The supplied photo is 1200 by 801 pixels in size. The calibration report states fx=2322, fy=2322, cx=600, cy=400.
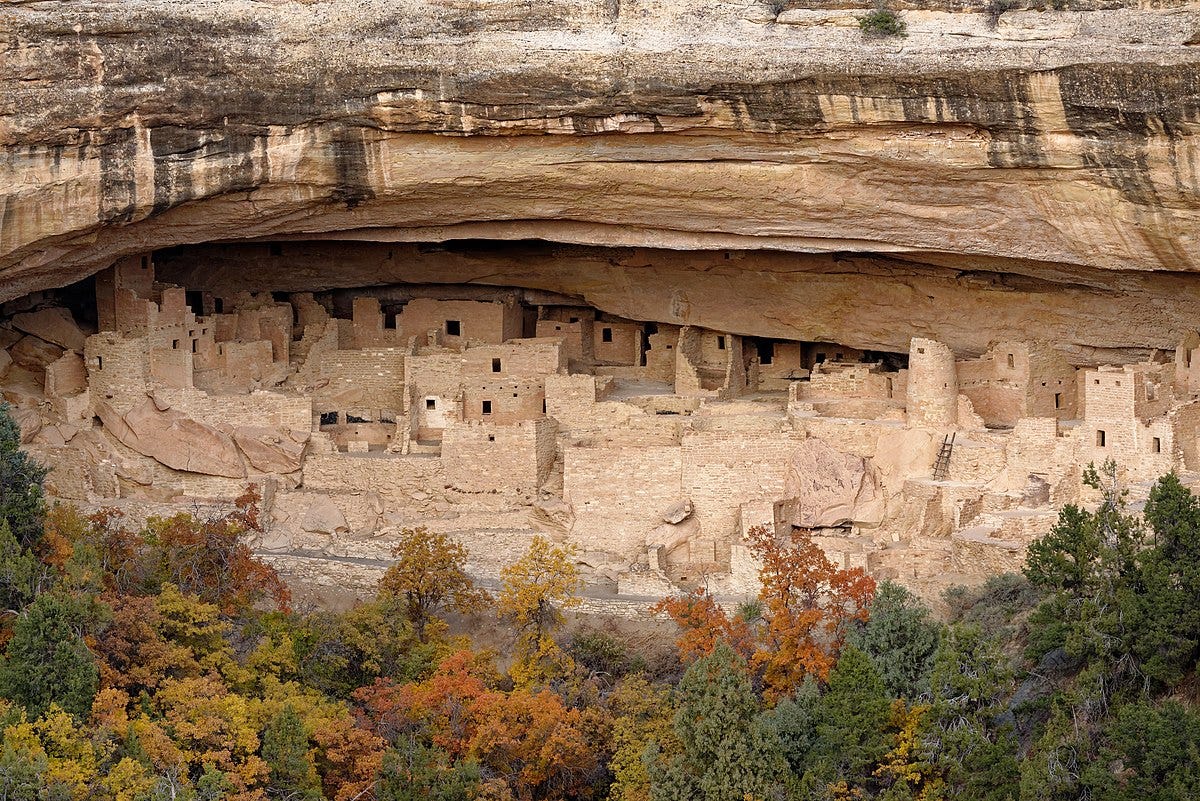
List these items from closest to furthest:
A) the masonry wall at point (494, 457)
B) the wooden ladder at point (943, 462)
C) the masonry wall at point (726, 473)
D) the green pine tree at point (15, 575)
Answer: the green pine tree at point (15, 575) → the wooden ladder at point (943, 462) → the masonry wall at point (726, 473) → the masonry wall at point (494, 457)

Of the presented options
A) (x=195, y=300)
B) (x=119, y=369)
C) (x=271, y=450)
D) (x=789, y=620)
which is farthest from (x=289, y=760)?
(x=195, y=300)

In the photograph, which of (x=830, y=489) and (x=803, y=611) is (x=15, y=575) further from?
(x=830, y=489)

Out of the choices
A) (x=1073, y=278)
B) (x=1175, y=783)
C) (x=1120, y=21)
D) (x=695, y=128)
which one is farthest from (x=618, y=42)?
(x=1175, y=783)

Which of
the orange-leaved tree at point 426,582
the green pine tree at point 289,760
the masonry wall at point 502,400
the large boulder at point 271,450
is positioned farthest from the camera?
the masonry wall at point 502,400

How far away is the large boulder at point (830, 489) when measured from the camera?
89.7 feet

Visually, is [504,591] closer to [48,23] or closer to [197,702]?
[197,702]

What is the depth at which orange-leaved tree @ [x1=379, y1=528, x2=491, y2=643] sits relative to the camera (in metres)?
26.4

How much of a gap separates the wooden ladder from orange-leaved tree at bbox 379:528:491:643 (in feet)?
18.0

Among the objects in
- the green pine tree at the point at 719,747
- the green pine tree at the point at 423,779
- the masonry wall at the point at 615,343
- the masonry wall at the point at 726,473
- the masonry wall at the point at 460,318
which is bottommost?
the green pine tree at the point at 423,779

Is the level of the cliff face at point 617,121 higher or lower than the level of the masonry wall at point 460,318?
higher

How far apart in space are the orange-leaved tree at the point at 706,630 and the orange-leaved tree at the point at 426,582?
8.39 ft

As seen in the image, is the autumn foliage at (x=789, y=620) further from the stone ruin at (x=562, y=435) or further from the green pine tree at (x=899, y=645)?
the stone ruin at (x=562, y=435)

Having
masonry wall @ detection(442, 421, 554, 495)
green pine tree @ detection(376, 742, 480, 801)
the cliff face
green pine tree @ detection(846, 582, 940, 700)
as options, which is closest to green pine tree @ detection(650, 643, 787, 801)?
green pine tree @ detection(846, 582, 940, 700)

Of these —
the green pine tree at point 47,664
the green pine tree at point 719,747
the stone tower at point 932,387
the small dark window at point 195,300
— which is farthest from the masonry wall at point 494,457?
the green pine tree at point 47,664
